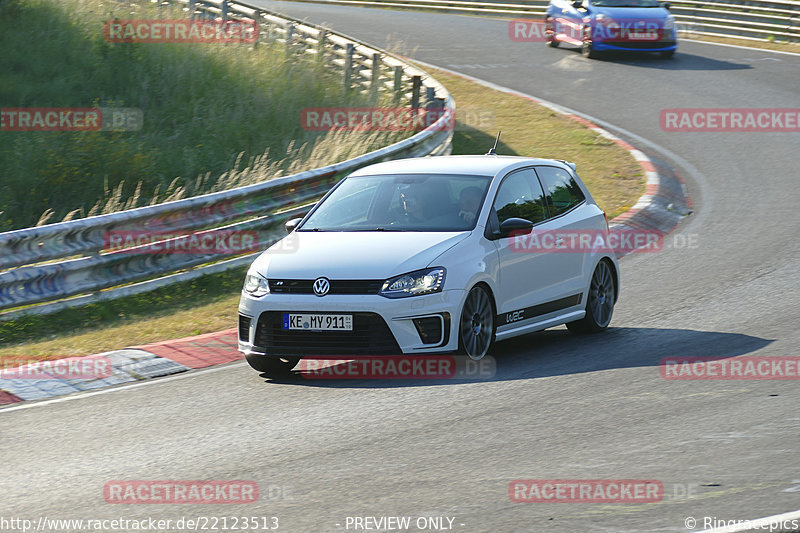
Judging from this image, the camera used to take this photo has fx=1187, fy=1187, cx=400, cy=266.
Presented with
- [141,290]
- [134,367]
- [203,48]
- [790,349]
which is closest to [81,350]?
[134,367]

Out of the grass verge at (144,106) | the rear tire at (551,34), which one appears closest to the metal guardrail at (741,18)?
the rear tire at (551,34)

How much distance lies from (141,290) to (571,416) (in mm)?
5786

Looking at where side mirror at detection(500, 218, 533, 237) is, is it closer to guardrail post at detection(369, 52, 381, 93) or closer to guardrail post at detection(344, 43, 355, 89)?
guardrail post at detection(369, 52, 381, 93)

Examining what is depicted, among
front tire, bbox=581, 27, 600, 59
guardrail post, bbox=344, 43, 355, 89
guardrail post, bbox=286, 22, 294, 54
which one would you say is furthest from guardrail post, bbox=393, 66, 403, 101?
front tire, bbox=581, 27, 600, 59

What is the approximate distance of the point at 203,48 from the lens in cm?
2567

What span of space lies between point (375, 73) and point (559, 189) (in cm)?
1334

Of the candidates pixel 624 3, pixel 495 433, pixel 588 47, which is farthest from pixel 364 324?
pixel 588 47

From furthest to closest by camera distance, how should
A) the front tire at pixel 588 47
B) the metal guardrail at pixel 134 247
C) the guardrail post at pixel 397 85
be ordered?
1. the front tire at pixel 588 47
2. the guardrail post at pixel 397 85
3. the metal guardrail at pixel 134 247

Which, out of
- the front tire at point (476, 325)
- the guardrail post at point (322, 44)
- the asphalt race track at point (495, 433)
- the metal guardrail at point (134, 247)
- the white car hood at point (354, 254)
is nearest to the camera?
the asphalt race track at point (495, 433)

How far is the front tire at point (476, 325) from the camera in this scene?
29.5 ft

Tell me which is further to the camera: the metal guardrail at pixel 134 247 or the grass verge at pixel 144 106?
the grass verge at pixel 144 106

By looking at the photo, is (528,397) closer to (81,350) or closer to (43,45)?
(81,350)

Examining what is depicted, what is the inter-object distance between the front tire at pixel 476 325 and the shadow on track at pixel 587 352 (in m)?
0.23

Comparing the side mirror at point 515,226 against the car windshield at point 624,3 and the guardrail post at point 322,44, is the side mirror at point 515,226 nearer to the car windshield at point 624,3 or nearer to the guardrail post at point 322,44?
the guardrail post at point 322,44
